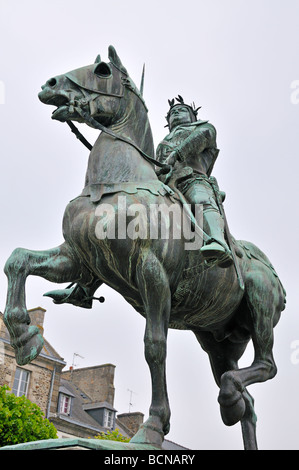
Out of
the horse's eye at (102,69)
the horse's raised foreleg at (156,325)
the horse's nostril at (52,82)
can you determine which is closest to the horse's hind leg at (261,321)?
the horse's raised foreleg at (156,325)

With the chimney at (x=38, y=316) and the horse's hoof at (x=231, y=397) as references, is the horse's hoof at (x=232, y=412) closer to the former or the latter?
the horse's hoof at (x=231, y=397)

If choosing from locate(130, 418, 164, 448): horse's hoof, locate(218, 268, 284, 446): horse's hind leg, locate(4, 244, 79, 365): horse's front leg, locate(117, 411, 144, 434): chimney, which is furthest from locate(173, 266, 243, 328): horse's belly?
locate(117, 411, 144, 434): chimney

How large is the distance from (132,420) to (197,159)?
3598cm

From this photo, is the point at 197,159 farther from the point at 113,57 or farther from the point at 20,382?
the point at 20,382

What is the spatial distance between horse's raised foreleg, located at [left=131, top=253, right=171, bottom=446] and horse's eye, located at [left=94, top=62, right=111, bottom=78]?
6.80 feet

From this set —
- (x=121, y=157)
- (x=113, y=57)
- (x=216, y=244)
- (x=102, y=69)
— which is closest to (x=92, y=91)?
(x=102, y=69)

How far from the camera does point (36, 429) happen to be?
65.2 feet

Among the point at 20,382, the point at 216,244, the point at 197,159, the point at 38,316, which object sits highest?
the point at 38,316

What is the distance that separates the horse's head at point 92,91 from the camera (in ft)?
20.5

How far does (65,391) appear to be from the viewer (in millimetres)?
34031

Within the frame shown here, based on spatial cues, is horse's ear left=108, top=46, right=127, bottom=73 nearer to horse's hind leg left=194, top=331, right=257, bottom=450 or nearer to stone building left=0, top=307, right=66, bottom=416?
horse's hind leg left=194, top=331, right=257, bottom=450
